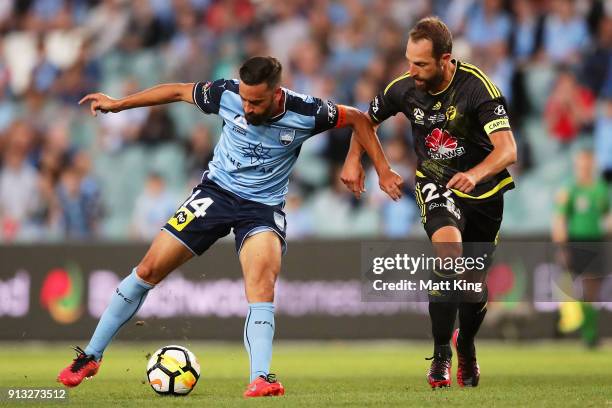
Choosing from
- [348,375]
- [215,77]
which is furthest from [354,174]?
[215,77]

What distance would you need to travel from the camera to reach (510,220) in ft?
50.4

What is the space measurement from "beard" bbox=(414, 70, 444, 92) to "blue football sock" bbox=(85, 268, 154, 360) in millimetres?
2219

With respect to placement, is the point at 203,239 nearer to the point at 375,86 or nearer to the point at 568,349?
the point at 568,349

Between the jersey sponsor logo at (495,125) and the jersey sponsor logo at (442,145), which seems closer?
the jersey sponsor logo at (495,125)

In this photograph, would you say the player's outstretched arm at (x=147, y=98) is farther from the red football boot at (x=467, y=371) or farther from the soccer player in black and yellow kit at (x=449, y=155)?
the red football boot at (x=467, y=371)

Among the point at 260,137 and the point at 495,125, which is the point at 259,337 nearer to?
the point at 260,137

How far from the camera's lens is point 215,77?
17.6 meters

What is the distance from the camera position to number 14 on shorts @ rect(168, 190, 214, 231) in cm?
755

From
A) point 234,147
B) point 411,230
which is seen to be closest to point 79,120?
point 411,230

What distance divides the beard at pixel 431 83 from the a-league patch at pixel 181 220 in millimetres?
1721

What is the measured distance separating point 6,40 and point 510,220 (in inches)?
357

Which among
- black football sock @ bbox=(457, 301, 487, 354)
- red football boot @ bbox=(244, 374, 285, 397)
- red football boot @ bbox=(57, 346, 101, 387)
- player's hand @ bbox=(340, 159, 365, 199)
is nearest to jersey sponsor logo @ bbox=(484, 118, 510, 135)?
player's hand @ bbox=(340, 159, 365, 199)

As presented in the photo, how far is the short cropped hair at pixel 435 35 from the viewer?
738 centimetres

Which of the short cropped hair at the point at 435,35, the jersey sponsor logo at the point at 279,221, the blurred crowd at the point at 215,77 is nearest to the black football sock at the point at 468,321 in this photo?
the jersey sponsor logo at the point at 279,221
